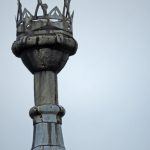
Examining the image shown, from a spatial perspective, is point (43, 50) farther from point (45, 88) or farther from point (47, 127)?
point (47, 127)

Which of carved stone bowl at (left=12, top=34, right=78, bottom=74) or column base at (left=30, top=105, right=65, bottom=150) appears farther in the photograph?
carved stone bowl at (left=12, top=34, right=78, bottom=74)

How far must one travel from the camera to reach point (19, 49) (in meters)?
20.0

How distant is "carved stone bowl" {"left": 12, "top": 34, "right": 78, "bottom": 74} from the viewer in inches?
779

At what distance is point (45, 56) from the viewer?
19953mm

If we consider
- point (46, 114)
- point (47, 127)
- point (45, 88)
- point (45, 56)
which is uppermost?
point (45, 56)

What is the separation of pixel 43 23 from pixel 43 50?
81 centimetres

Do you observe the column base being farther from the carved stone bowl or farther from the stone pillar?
the carved stone bowl

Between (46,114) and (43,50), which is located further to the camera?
(43,50)

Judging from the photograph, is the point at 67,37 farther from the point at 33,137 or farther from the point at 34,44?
the point at 33,137

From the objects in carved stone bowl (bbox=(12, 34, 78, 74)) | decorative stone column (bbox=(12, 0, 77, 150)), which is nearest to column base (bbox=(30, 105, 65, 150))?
decorative stone column (bbox=(12, 0, 77, 150))

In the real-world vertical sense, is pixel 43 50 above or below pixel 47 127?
above

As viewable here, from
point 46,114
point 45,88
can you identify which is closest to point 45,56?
point 45,88

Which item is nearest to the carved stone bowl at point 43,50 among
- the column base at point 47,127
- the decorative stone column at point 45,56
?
the decorative stone column at point 45,56

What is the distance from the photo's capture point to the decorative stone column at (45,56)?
19.4m
